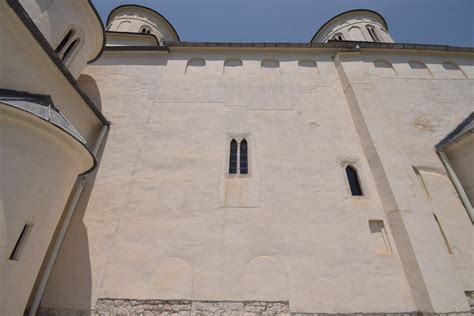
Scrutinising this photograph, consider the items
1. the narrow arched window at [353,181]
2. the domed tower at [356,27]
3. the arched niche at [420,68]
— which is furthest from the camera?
the domed tower at [356,27]

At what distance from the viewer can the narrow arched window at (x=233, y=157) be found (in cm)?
830

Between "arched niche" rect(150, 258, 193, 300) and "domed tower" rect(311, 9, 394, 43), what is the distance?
18558mm

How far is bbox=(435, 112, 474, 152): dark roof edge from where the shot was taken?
8.02 meters

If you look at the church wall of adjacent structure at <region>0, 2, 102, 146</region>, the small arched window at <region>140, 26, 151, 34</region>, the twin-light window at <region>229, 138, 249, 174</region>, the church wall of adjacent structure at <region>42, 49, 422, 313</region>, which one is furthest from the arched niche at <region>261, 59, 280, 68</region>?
the small arched window at <region>140, 26, 151, 34</region>

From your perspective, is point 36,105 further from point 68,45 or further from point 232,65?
point 232,65

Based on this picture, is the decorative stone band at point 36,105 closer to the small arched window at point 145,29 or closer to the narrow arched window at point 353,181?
the narrow arched window at point 353,181

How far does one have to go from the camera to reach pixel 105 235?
7016 millimetres

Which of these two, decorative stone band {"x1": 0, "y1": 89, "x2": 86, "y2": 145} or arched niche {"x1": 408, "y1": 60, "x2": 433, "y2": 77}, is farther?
arched niche {"x1": 408, "y1": 60, "x2": 433, "y2": 77}

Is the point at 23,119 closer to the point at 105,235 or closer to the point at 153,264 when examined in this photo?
the point at 105,235

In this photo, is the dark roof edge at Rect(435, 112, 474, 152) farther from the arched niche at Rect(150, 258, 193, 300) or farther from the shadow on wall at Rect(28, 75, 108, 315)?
the shadow on wall at Rect(28, 75, 108, 315)

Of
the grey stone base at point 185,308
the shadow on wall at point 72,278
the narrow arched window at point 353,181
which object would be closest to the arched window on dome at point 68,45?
the shadow on wall at point 72,278

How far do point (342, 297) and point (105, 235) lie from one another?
709 centimetres

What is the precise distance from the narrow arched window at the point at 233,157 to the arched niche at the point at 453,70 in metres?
11.3

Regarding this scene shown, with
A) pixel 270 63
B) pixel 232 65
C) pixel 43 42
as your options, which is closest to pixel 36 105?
pixel 43 42
